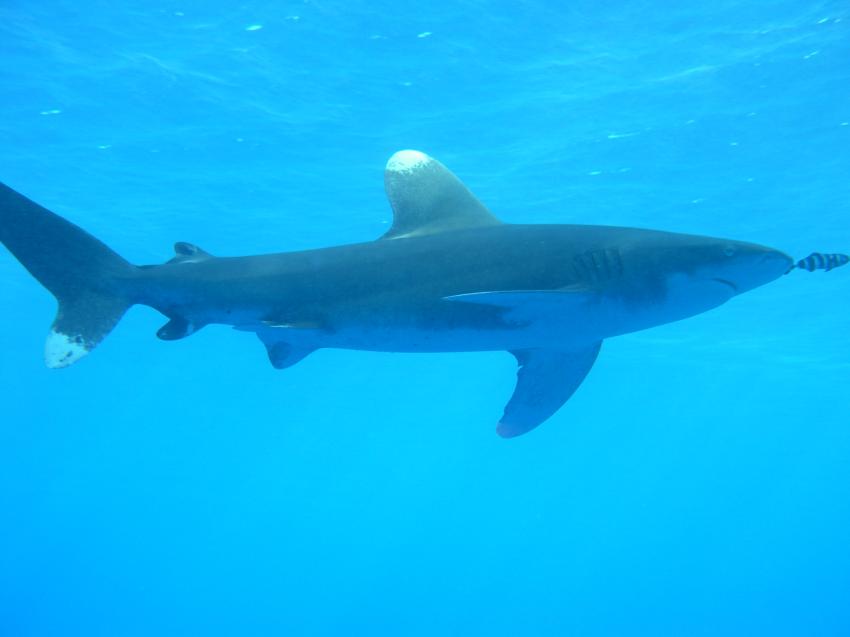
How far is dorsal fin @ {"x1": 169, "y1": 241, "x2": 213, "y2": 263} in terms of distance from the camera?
5.08m

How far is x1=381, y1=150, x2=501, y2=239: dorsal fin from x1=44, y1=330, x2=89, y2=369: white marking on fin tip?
2.32 metres

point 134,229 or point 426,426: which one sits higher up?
point 426,426

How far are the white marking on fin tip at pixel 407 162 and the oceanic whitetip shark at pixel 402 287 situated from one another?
0.62 meters

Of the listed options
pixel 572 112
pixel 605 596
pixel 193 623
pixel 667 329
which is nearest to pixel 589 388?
pixel 667 329

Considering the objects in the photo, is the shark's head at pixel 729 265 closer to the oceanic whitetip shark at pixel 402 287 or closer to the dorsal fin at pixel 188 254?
the oceanic whitetip shark at pixel 402 287

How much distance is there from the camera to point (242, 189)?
19344 millimetres

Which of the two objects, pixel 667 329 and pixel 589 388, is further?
pixel 589 388

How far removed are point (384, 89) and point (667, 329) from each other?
790 inches

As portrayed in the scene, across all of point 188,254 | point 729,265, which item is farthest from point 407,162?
point 729,265

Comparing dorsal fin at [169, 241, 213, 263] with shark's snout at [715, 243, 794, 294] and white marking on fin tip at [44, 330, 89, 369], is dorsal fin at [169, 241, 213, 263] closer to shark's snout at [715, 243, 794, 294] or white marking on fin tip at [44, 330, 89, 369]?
white marking on fin tip at [44, 330, 89, 369]

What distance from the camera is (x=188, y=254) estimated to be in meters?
5.19

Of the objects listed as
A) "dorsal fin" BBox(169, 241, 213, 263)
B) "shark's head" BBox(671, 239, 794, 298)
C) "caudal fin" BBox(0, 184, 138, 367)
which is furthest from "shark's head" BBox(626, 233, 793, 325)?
"caudal fin" BBox(0, 184, 138, 367)

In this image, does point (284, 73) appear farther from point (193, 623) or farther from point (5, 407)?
point (5, 407)

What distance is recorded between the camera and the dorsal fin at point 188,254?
5.08 metres
